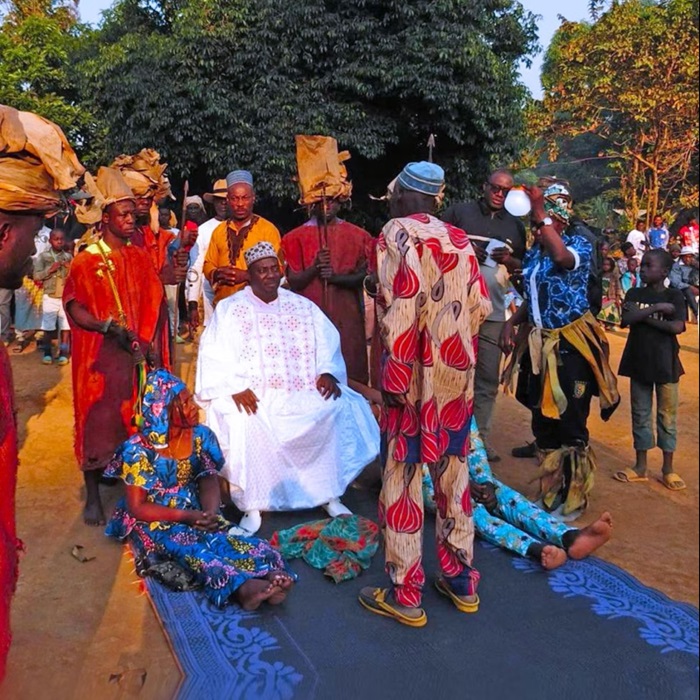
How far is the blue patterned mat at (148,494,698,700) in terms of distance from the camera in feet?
9.09

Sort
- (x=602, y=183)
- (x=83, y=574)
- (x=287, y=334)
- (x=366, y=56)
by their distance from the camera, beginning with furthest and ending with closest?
(x=366, y=56), (x=602, y=183), (x=287, y=334), (x=83, y=574)

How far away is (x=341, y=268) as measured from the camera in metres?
5.52

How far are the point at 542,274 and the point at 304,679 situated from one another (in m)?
2.67

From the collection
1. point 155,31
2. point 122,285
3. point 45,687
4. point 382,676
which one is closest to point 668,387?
point 382,676

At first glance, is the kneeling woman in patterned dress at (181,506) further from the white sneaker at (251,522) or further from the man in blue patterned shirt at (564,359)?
the man in blue patterned shirt at (564,359)

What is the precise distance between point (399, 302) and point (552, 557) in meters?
1.63

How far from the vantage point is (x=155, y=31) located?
47.4ft

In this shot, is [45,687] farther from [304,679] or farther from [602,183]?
[602,183]

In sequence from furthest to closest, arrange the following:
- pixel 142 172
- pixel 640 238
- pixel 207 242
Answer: pixel 207 242 < pixel 640 238 < pixel 142 172

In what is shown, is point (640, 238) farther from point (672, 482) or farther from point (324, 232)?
point (324, 232)

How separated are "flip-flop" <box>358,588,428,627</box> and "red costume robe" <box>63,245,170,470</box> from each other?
1.97 meters

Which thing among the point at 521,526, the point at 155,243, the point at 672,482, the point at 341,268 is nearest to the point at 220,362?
the point at 341,268

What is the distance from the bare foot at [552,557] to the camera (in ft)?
12.0

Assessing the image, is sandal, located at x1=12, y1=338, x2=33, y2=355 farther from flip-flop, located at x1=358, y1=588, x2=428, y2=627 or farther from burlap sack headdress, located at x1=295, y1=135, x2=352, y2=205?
flip-flop, located at x1=358, y1=588, x2=428, y2=627
